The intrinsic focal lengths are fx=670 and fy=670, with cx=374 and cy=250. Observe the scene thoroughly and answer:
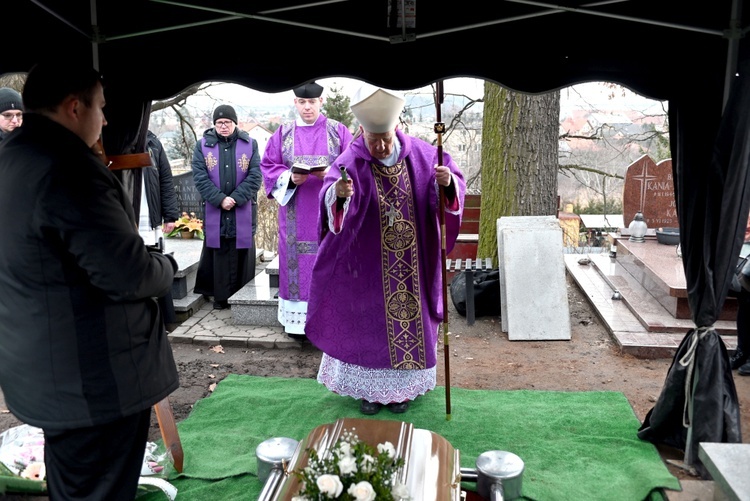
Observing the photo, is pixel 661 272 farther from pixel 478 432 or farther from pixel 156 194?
pixel 156 194

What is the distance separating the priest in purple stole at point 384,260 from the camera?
4.03 metres

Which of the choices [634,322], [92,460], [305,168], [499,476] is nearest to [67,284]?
[92,460]

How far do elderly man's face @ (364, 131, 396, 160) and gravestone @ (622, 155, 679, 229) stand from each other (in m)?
5.23

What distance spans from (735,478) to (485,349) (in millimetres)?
3113

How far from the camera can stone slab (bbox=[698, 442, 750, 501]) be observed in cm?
251

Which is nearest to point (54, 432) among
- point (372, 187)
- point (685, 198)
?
point (372, 187)

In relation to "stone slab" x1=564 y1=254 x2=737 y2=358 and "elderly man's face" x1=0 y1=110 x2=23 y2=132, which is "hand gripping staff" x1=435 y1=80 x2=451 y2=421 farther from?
"elderly man's face" x1=0 y1=110 x2=23 y2=132

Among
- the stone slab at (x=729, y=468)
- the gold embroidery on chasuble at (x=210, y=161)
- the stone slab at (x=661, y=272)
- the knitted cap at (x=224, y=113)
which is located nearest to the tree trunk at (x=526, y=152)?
the stone slab at (x=661, y=272)

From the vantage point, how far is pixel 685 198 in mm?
3449

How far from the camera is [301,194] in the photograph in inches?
218

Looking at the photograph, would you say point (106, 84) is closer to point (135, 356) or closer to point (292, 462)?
point (135, 356)

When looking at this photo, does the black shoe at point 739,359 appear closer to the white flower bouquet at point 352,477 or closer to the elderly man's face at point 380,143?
the elderly man's face at point 380,143

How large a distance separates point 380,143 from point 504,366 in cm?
227

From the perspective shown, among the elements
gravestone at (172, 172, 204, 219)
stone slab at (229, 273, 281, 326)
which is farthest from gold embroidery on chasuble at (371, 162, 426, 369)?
gravestone at (172, 172, 204, 219)
